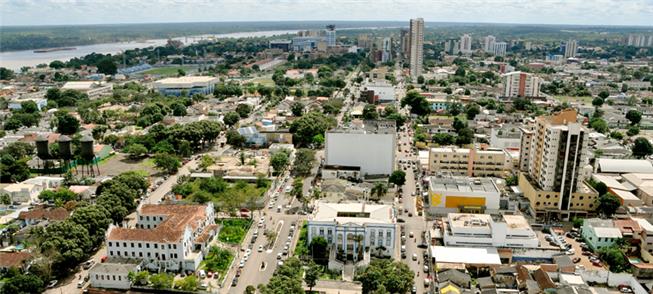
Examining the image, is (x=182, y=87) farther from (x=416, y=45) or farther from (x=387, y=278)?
(x=387, y=278)

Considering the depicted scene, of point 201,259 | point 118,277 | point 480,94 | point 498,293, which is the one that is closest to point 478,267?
point 498,293

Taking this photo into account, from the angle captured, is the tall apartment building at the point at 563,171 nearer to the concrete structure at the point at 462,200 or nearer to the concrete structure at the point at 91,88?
the concrete structure at the point at 462,200

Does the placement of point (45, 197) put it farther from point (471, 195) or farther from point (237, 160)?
point (471, 195)

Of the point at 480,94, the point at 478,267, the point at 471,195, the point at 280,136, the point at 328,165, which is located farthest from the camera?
the point at 480,94

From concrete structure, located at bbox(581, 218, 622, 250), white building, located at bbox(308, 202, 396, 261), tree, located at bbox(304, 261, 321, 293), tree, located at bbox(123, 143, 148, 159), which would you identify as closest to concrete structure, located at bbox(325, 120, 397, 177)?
white building, located at bbox(308, 202, 396, 261)

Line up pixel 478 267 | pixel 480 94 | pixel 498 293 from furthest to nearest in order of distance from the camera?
1. pixel 480 94
2. pixel 478 267
3. pixel 498 293

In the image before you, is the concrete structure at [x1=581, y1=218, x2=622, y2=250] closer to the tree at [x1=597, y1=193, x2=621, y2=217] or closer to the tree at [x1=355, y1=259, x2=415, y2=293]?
the tree at [x1=597, y1=193, x2=621, y2=217]

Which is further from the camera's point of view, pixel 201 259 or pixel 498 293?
pixel 201 259
